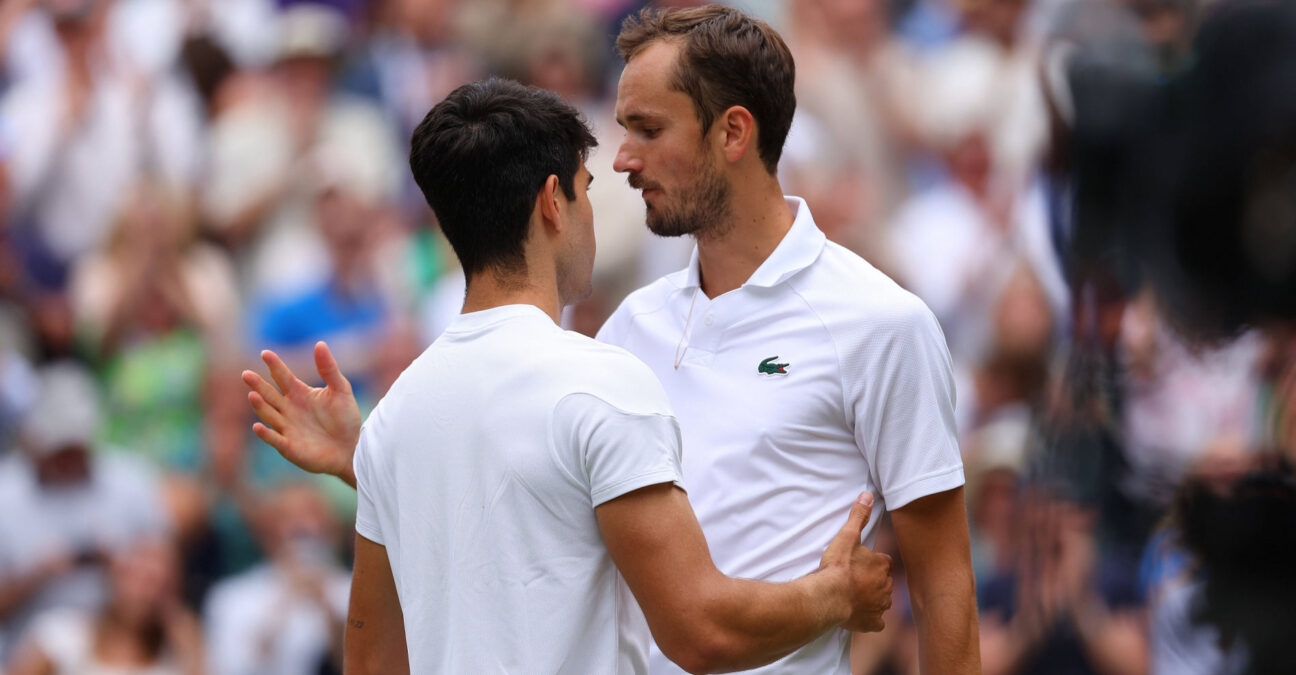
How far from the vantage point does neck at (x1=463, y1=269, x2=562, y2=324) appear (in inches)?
74.8

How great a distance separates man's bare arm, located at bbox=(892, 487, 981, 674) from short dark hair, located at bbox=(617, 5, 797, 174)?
1.99ft

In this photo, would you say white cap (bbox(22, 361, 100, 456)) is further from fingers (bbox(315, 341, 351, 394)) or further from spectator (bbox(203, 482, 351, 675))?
fingers (bbox(315, 341, 351, 394))

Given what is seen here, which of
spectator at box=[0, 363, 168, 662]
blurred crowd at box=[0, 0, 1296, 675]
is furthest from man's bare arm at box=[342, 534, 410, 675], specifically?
spectator at box=[0, 363, 168, 662]

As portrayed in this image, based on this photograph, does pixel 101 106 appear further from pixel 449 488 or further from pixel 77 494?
pixel 449 488

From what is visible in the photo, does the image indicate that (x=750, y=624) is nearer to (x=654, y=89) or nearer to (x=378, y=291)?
(x=654, y=89)

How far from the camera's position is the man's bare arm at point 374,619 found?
6.77ft

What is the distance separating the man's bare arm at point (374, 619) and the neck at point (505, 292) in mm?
399

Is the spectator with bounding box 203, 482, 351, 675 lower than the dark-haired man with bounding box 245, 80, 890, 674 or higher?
lower

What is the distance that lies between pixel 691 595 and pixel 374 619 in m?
0.55

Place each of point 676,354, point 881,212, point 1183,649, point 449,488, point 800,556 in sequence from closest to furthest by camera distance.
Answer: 1. point 449,488
2. point 800,556
3. point 676,354
4. point 1183,649
5. point 881,212

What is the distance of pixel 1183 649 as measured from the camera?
15.2 ft

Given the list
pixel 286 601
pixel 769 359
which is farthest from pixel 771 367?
pixel 286 601

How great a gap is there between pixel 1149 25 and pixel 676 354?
3241 millimetres

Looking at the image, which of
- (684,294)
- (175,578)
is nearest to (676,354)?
(684,294)
